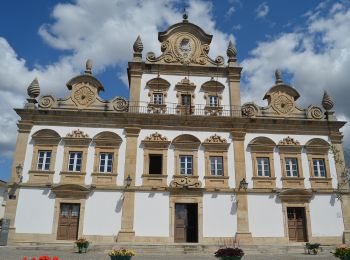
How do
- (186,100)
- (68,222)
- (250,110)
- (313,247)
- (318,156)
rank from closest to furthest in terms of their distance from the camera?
1. (313,247)
2. (68,222)
3. (318,156)
4. (250,110)
5. (186,100)

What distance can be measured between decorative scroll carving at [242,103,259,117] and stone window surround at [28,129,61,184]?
11.4 metres

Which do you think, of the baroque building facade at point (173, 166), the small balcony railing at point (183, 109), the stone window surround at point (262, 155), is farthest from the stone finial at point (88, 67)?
the stone window surround at point (262, 155)

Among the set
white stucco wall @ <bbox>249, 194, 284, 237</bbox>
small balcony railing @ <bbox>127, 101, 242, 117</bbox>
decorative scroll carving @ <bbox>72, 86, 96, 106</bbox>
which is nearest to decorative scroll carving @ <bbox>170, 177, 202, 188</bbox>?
white stucco wall @ <bbox>249, 194, 284, 237</bbox>

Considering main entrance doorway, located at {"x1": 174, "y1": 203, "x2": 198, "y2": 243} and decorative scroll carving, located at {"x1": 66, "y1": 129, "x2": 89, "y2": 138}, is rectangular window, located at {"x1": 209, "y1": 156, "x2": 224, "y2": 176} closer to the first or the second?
main entrance doorway, located at {"x1": 174, "y1": 203, "x2": 198, "y2": 243}

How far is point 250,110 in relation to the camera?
2230 cm

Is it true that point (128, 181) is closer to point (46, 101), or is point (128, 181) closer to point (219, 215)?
point (219, 215)

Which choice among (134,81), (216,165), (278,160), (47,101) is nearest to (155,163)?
(216,165)

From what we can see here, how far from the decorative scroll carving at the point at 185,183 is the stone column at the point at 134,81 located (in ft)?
17.6

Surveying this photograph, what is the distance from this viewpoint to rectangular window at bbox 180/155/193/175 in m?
20.8

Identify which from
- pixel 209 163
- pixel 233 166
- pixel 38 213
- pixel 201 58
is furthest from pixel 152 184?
pixel 201 58

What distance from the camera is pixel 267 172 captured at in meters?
21.2

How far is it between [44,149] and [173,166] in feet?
24.9

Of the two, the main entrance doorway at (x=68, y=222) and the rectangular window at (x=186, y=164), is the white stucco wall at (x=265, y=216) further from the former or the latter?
the main entrance doorway at (x=68, y=222)

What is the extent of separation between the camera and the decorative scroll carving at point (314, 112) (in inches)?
890
